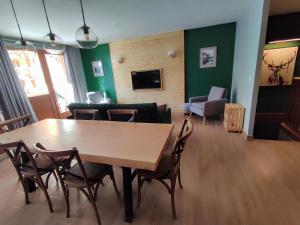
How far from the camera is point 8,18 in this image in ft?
8.60

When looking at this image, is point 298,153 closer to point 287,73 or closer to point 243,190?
point 243,190

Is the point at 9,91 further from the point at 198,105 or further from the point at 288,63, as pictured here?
the point at 288,63

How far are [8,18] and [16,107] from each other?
6.21ft

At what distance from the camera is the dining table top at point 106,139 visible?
1.15 meters

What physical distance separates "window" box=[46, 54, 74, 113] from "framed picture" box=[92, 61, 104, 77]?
988 millimetres

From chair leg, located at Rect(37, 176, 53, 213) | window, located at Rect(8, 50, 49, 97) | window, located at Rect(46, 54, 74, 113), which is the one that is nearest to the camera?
chair leg, located at Rect(37, 176, 53, 213)

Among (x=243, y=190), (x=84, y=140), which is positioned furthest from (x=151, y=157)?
(x=243, y=190)

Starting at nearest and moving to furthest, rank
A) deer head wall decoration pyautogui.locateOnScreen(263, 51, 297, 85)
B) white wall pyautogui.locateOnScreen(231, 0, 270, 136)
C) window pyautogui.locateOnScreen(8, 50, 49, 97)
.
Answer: white wall pyautogui.locateOnScreen(231, 0, 270, 136)
deer head wall decoration pyautogui.locateOnScreen(263, 51, 297, 85)
window pyautogui.locateOnScreen(8, 50, 49, 97)

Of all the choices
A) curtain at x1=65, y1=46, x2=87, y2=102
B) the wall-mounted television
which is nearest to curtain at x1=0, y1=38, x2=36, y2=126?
curtain at x1=65, y1=46, x2=87, y2=102

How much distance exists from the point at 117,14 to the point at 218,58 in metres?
2.96

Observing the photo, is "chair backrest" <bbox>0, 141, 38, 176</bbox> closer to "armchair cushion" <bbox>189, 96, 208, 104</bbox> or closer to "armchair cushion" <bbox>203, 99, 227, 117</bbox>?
"armchair cushion" <bbox>203, 99, 227, 117</bbox>

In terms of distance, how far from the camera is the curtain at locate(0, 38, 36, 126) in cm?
337

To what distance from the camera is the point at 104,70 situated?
5.64 m

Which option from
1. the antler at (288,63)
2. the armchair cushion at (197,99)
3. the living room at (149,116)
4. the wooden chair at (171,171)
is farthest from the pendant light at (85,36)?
the antler at (288,63)
